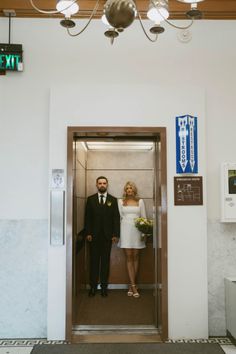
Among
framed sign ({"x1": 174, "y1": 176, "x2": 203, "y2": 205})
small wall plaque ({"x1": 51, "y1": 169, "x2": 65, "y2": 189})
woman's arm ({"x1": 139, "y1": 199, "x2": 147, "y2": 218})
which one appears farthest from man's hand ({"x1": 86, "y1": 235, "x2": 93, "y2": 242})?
framed sign ({"x1": 174, "y1": 176, "x2": 203, "y2": 205})

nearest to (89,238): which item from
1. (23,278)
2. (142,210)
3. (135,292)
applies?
(142,210)

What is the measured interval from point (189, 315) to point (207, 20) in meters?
3.42

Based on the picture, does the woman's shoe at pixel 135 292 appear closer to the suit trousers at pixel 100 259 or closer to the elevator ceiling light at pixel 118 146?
the suit trousers at pixel 100 259

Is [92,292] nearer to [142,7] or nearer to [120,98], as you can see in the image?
[120,98]

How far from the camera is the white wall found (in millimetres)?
3865

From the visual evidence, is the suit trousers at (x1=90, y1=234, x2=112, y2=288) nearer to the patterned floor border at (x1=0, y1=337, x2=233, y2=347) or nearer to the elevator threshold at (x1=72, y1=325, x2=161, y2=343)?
the elevator threshold at (x1=72, y1=325, x2=161, y2=343)

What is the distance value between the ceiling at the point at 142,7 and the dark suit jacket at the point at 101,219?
9.16 feet

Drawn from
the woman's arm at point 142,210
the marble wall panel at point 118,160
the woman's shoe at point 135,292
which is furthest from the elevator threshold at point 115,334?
the marble wall panel at point 118,160

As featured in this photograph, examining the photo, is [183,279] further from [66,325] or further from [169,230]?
[66,325]

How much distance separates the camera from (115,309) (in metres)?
4.73

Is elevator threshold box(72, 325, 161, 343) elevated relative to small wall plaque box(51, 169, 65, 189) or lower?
lower

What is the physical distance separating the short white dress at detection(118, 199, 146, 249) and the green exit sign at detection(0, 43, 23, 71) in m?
2.80

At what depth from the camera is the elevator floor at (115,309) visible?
425cm

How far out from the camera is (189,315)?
377 cm
